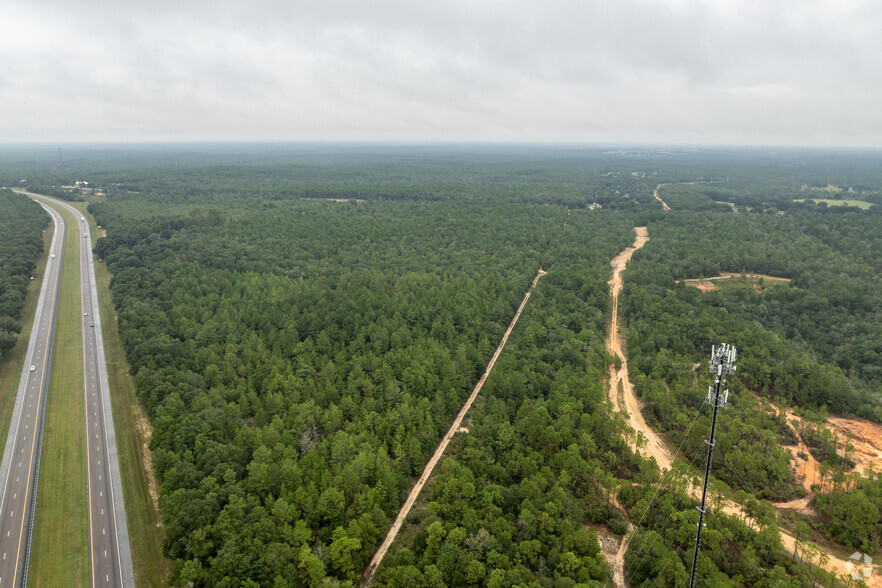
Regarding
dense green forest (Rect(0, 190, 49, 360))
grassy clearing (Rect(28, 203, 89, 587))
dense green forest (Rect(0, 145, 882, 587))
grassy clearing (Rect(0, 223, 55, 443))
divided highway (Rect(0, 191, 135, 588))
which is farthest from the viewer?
dense green forest (Rect(0, 190, 49, 360))

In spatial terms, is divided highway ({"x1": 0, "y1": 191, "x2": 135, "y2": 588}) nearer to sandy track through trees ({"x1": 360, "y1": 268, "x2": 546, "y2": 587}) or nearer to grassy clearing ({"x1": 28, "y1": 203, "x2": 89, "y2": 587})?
grassy clearing ({"x1": 28, "y1": 203, "x2": 89, "y2": 587})

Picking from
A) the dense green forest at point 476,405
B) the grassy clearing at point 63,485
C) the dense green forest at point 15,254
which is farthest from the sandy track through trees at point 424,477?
the dense green forest at point 15,254

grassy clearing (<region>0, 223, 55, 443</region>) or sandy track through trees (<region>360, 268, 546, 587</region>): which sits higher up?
grassy clearing (<region>0, 223, 55, 443</region>)

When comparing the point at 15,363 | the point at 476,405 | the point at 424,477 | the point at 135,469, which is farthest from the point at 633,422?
the point at 15,363

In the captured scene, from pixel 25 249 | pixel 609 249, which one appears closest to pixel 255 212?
pixel 25 249

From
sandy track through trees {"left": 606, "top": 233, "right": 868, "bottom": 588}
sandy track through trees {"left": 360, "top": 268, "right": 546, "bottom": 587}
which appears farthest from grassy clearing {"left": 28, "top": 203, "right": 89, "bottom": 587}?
sandy track through trees {"left": 606, "top": 233, "right": 868, "bottom": 588}

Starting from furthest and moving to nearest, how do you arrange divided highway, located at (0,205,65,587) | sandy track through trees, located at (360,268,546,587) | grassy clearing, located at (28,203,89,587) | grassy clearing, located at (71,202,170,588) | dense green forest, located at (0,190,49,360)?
1. dense green forest, located at (0,190,49,360)
2. grassy clearing, located at (71,202,170,588)
3. sandy track through trees, located at (360,268,546,587)
4. divided highway, located at (0,205,65,587)
5. grassy clearing, located at (28,203,89,587)

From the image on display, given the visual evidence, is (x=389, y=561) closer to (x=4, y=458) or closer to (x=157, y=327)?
(x=4, y=458)

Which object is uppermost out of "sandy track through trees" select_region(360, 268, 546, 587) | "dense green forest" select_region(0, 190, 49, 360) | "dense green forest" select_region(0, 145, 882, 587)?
"dense green forest" select_region(0, 190, 49, 360)
